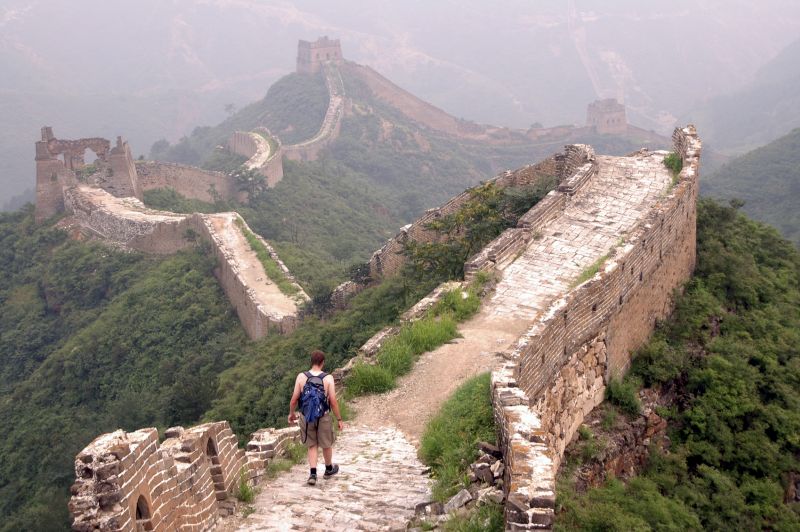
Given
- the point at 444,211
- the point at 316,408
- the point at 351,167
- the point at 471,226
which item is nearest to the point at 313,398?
the point at 316,408

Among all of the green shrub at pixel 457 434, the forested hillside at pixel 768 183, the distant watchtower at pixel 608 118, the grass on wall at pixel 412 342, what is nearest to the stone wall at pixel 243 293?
the grass on wall at pixel 412 342

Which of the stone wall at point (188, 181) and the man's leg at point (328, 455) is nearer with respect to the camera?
the man's leg at point (328, 455)

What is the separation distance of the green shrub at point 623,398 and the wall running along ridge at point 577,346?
124 mm

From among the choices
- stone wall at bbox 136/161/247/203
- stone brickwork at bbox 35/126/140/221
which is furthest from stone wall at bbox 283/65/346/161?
stone brickwork at bbox 35/126/140/221

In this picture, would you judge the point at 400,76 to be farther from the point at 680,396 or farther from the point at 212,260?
the point at 680,396

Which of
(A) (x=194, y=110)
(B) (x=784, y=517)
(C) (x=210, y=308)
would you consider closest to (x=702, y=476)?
(B) (x=784, y=517)

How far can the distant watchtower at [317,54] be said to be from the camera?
70.3 meters

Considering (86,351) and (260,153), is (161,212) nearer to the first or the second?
(86,351)

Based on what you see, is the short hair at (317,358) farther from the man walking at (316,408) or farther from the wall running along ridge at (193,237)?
the wall running along ridge at (193,237)

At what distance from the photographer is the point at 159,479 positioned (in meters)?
5.75

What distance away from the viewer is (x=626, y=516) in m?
7.50

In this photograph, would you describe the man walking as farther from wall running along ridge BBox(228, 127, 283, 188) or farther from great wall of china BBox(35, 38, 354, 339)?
wall running along ridge BBox(228, 127, 283, 188)

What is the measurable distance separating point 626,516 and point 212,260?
1902 centimetres

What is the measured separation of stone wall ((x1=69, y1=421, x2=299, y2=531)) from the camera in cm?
515
